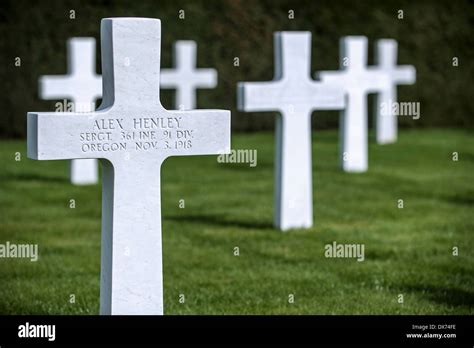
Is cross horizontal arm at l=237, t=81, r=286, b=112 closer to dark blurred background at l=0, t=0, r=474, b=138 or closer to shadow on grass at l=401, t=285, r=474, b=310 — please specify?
shadow on grass at l=401, t=285, r=474, b=310

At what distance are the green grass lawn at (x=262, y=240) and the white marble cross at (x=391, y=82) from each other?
221 cm

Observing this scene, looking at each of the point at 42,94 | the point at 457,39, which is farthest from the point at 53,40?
the point at 457,39

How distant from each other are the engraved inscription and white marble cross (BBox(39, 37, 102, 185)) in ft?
20.5

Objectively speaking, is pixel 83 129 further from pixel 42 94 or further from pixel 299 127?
pixel 42 94

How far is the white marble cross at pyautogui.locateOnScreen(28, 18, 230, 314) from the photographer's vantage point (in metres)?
5.25

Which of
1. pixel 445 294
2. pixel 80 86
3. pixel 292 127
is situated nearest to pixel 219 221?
pixel 292 127

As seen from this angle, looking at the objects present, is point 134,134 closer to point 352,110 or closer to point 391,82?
point 352,110

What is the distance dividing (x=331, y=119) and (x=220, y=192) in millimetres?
6693

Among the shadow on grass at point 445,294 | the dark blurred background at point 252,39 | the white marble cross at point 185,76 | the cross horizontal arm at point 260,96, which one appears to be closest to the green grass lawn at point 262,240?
the shadow on grass at point 445,294

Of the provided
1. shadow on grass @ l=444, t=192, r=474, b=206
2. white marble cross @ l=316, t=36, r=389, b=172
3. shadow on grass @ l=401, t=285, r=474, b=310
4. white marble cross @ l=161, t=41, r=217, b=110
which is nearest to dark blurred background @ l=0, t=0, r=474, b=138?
white marble cross @ l=161, t=41, r=217, b=110

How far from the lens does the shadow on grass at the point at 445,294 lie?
253 inches

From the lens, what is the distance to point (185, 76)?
1480cm

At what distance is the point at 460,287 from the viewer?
22.4 feet

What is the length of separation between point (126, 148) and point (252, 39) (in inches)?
465
